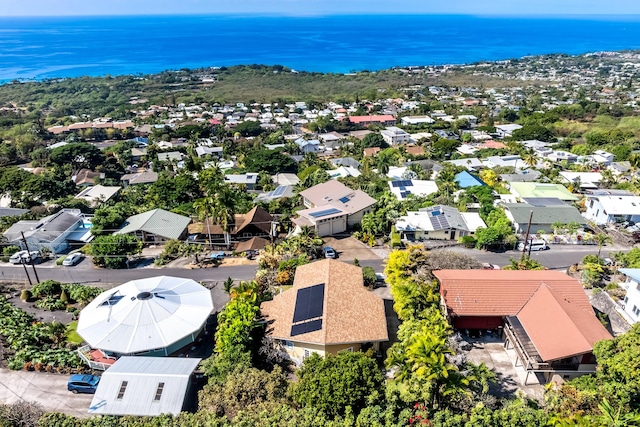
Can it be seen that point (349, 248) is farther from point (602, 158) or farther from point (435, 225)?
point (602, 158)

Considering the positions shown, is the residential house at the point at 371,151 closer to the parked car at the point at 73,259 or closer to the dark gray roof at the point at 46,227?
the dark gray roof at the point at 46,227

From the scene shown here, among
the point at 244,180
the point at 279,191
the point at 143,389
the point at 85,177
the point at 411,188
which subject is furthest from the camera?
the point at 85,177

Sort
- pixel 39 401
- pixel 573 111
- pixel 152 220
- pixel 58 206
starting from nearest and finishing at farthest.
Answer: pixel 39 401
pixel 152 220
pixel 58 206
pixel 573 111

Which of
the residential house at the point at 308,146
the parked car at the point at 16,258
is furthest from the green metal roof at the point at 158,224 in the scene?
the residential house at the point at 308,146

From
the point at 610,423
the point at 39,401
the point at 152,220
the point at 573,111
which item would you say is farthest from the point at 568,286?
the point at 573,111

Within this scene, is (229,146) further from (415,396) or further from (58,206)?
(415,396)

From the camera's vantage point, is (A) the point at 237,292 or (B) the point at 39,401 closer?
(B) the point at 39,401

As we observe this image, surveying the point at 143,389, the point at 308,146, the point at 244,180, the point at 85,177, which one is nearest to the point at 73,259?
the point at 143,389
